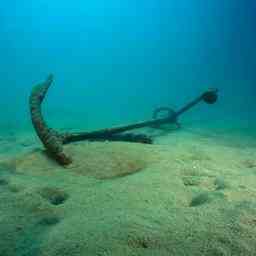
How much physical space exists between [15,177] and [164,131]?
6.65 metres

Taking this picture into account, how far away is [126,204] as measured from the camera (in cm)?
345

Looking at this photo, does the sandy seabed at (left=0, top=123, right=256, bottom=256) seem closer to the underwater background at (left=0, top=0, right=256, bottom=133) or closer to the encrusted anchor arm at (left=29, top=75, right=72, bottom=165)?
the encrusted anchor arm at (left=29, top=75, right=72, bottom=165)

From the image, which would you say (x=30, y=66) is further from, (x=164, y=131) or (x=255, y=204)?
(x=255, y=204)

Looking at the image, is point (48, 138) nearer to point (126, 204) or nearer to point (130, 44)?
point (126, 204)

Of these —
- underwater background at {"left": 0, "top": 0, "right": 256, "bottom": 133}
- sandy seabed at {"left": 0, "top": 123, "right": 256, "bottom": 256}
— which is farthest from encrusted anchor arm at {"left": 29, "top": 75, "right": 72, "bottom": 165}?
underwater background at {"left": 0, "top": 0, "right": 256, "bottom": 133}

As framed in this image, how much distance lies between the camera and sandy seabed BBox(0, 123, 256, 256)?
8.50ft

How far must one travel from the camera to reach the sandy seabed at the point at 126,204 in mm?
2592

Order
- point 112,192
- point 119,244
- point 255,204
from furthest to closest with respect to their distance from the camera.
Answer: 1. point 112,192
2. point 255,204
3. point 119,244

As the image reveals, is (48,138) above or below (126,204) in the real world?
above

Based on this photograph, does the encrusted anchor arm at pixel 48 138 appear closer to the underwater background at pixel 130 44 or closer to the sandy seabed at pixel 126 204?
the sandy seabed at pixel 126 204

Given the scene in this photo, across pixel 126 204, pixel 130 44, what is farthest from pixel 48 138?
pixel 130 44

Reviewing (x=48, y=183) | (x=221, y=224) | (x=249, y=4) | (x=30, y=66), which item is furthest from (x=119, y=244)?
(x=30, y=66)

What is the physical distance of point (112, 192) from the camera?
12.4ft

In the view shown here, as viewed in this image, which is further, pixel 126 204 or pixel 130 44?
pixel 130 44
